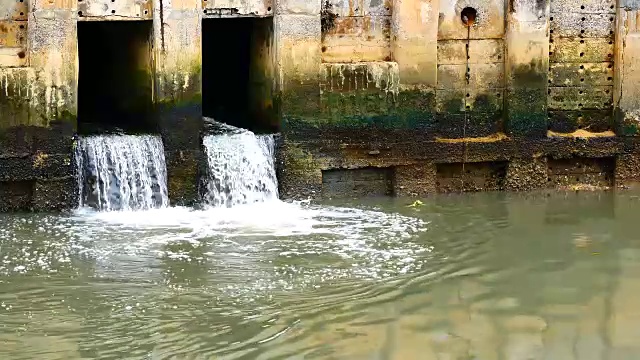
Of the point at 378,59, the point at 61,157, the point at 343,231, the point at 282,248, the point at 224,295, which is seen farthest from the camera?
the point at 378,59

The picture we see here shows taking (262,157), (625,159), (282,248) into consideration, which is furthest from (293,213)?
(625,159)

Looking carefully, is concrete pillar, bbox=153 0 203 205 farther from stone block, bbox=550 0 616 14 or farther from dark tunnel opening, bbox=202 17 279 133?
stone block, bbox=550 0 616 14

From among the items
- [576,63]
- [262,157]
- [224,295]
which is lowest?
[224,295]

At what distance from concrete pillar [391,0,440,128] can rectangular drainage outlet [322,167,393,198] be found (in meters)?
0.60

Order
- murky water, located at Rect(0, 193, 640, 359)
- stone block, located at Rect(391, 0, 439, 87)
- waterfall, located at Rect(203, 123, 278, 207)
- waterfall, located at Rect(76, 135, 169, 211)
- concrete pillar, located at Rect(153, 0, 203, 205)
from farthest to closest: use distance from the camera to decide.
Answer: stone block, located at Rect(391, 0, 439, 87)
waterfall, located at Rect(203, 123, 278, 207)
concrete pillar, located at Rect(153, 0, 203, 205)
waterfall, located at Rect(76, 135, 169, 211)
murky water, located at Rect(0, 193, 640, 359)

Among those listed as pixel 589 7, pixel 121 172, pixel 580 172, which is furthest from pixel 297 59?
pixel 580 172

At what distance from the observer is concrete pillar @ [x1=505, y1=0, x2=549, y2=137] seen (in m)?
12.0

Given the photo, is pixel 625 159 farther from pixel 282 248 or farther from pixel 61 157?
pixel 61 157

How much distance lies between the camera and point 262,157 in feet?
37.5

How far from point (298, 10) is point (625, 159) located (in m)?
3.90

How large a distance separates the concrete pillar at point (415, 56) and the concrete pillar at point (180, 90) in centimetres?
206

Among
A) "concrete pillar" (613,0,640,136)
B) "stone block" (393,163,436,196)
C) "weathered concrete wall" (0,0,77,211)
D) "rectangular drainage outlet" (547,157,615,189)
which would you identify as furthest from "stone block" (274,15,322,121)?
"concrete pillar" (613,0,640,136)

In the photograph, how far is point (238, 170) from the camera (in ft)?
37.1

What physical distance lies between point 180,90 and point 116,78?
1834 millimetres
